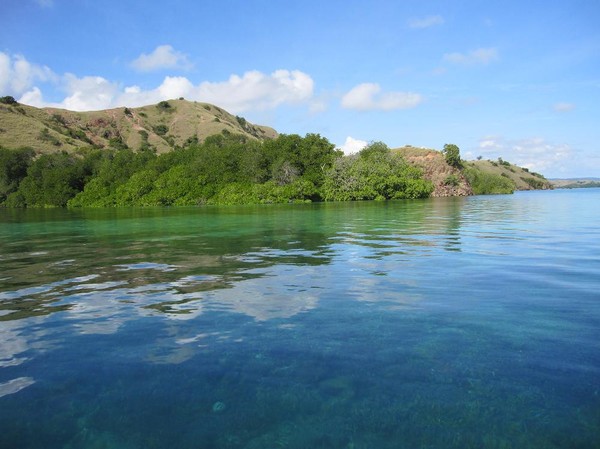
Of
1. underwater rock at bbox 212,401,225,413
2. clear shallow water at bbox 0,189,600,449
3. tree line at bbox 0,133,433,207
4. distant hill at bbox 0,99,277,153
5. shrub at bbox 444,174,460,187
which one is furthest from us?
distant hill at bbox 0,99,277,153

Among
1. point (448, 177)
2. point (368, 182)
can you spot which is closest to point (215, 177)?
point (368, 182)

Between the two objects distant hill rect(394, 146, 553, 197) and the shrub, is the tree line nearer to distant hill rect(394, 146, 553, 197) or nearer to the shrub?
distant hill rect(394, 146, 553, 197)

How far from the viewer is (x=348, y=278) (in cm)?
1380

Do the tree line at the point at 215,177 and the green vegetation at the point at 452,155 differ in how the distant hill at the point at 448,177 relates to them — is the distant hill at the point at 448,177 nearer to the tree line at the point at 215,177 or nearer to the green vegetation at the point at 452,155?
the green vegetation at the point at 452,155

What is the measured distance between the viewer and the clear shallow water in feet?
17.3

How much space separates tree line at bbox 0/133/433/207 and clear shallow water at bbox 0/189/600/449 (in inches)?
3379

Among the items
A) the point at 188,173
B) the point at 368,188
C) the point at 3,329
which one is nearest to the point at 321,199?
the point at 368,188

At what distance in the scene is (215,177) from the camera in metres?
113

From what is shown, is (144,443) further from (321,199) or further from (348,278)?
(321,199)

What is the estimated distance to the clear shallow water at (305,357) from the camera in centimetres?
526

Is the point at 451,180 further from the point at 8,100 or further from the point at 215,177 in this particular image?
the point at 8,100

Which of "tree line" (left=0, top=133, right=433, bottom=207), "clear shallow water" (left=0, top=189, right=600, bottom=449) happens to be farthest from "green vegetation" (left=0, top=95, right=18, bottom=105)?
"clear shallow water" (left=0, top=189, right=600, bottom=449)

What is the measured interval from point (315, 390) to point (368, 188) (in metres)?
97.5

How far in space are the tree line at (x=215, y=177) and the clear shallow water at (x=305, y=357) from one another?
85.8m
